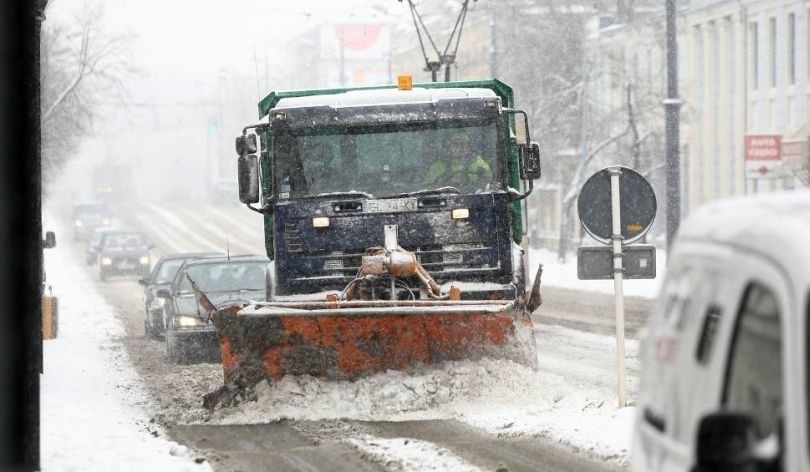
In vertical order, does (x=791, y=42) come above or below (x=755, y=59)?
above

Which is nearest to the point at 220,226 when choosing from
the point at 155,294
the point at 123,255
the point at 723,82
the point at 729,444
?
the point at 123,255

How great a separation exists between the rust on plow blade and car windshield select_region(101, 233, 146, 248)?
34.3 m

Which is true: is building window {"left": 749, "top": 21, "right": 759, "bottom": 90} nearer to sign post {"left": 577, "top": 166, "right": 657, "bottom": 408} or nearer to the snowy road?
the snowy road

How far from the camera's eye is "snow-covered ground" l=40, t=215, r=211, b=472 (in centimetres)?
995

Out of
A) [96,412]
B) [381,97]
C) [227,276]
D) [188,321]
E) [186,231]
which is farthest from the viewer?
[186,231]

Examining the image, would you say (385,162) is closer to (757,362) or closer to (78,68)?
(757,362)

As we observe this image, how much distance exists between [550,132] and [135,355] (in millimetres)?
34077

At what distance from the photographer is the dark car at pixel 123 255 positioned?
1762 inches

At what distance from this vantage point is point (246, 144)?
13.6m

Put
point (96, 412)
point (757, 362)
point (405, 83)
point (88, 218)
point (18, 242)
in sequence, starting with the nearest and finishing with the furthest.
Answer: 1. point (757, 362)
2. point (18, 242)
3. point (96, 412)
4. point (405, 83)
5. point (88, 218)

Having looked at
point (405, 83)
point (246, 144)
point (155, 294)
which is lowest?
point (155, 294)

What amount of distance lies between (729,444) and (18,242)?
6.74m

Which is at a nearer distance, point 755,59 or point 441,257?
point 441,257

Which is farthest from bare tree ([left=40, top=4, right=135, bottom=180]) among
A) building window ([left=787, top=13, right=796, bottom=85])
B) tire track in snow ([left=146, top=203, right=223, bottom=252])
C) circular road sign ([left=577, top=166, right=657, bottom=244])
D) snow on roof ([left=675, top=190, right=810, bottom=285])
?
snow on roof ([left=675, top=190, right=810, bottom=285])
